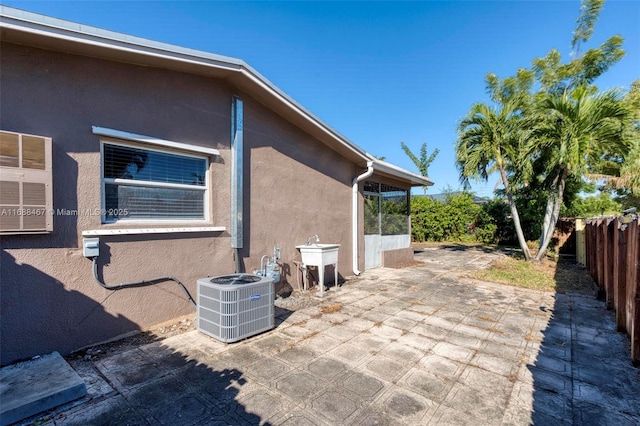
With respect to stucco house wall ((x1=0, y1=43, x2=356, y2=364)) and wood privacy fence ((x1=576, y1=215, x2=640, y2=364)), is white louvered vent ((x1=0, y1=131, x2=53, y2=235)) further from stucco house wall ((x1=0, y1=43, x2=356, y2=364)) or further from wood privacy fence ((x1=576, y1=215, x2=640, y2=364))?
wood privacy fence ((x1=576, y1=215, x2=640, y2=364))

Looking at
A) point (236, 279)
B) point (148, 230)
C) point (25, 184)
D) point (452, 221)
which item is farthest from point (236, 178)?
point (452, 221)

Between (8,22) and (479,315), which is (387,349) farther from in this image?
(8,22)

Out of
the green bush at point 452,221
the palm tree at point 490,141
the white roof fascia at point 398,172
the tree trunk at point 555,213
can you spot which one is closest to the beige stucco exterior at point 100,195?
the white roof fascia at point 398,172

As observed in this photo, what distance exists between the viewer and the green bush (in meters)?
16.8

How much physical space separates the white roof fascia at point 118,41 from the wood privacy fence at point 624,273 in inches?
221

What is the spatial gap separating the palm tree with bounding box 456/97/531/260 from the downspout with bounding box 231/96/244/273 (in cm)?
875

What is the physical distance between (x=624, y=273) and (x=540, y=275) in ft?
15.7

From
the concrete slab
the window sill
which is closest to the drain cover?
the window sill

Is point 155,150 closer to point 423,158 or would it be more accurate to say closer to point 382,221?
point 382,221

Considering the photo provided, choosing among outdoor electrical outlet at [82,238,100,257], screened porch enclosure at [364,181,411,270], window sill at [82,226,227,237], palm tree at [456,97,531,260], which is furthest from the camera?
palm tree at [456,97,531,260]

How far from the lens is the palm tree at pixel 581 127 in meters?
7.99

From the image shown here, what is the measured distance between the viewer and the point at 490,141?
401 inches

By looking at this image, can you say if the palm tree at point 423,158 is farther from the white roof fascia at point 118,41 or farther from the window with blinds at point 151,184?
the window with blinds at point 151,184

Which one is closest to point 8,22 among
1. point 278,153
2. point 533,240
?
point 278,153
